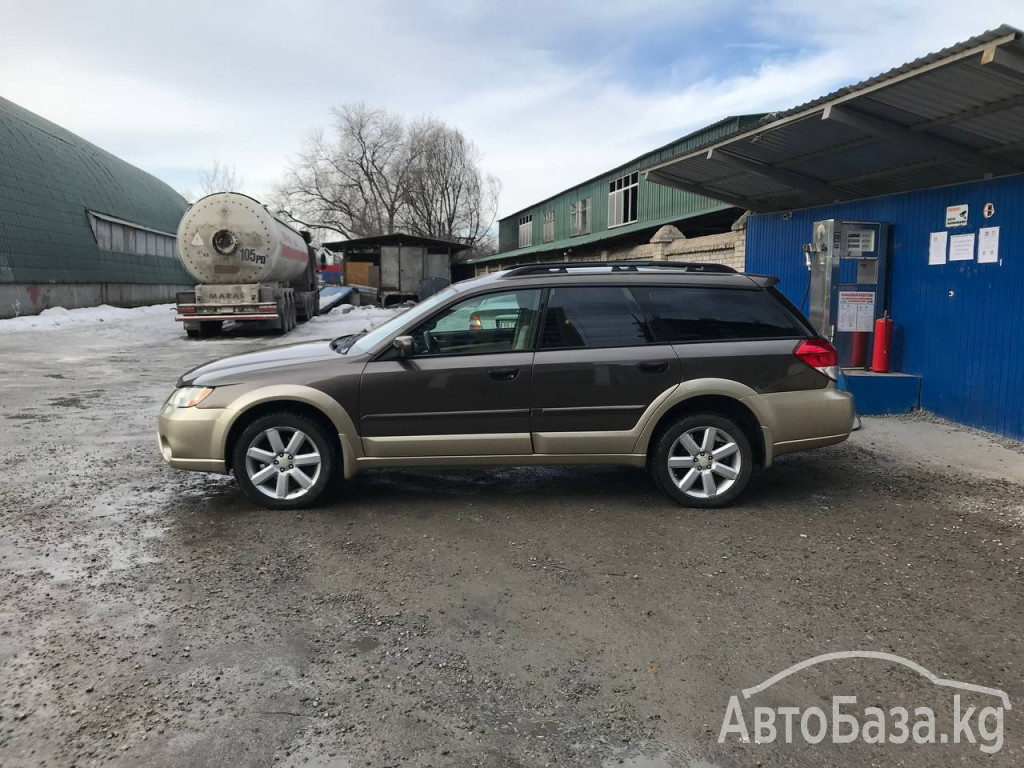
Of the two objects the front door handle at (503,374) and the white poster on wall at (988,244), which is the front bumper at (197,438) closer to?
the front door handle at (503,374)

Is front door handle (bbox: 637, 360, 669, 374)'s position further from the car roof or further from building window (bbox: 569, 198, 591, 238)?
building window (bbox: 569, 198, 591, 238)

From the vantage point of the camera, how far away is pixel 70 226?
88.5 ft

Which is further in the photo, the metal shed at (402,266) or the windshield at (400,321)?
the metal shed at (402,266)

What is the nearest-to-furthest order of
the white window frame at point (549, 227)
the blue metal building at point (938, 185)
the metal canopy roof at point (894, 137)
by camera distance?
the metal canopy roof at point (894, 137) → the blue metal building at point (938, 185) → the white window frame at point (549, 227)

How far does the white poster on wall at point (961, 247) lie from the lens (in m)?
7.97

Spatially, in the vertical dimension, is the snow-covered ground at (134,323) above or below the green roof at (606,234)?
below

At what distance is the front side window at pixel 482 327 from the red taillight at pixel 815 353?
194 centimetres

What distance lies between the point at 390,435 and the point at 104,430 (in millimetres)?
4380

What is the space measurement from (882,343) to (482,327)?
593cm

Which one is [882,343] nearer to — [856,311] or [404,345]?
[856,311]

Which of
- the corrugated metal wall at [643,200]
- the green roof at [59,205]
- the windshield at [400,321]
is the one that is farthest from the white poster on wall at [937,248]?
the green roof at [59,205]

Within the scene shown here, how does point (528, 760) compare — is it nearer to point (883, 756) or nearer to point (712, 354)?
point (883, 756)

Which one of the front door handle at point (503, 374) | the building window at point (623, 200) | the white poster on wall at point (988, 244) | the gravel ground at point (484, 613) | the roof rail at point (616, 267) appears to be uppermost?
the building window at point (623, 200)

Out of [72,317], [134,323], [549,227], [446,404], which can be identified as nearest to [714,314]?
[446,404]
